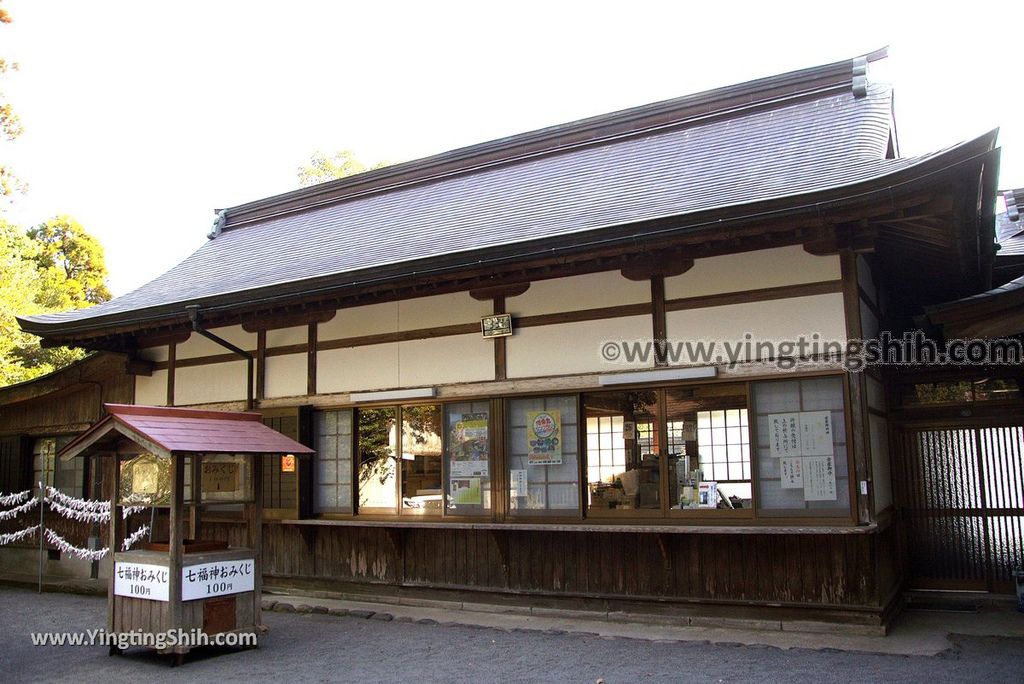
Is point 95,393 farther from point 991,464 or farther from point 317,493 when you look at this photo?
point 991,464

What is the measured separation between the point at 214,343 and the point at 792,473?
7734 millimetres

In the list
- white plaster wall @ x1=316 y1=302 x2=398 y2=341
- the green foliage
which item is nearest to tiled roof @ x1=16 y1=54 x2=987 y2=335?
white plaster wall @ x1=316 y1=302 x2=398 y2=341

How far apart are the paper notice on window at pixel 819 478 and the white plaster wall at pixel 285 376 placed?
19.9ft

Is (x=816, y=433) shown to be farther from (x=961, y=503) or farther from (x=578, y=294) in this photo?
(x=961, y=503)

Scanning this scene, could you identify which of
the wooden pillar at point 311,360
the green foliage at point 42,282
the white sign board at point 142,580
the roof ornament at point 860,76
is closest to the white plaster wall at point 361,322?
the wooden pillar at point 311,360

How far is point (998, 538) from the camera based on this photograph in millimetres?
8648

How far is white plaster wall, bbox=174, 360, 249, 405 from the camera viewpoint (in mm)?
10758

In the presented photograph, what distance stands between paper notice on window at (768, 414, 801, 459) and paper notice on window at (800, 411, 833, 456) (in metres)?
0.04

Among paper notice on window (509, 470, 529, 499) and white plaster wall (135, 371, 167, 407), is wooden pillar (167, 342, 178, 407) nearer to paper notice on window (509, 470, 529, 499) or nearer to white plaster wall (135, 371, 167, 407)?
white plaster wall (135, 371, 167, 407)

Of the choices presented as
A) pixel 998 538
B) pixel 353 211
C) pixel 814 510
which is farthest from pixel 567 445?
pixel 353 211

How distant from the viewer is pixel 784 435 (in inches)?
288

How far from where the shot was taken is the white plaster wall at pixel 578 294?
26.8 feet

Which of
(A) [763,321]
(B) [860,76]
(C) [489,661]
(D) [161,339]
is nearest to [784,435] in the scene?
(A) [763,321]

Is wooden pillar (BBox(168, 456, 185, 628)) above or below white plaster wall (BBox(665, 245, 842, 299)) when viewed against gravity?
below
